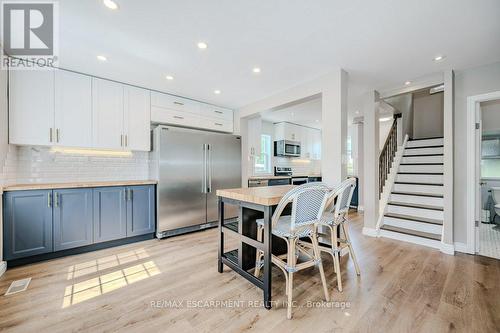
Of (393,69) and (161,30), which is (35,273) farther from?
(393,69)

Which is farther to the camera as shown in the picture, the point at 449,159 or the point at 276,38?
the point at 449,159

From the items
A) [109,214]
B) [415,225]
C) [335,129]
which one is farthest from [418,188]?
[109,214]

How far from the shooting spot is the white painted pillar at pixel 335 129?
2.71m

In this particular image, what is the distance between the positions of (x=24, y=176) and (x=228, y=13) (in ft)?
10.9

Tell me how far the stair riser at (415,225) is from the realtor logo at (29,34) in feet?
16.6

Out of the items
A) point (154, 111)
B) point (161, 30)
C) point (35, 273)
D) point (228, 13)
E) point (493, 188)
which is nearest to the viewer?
point (228, 13)

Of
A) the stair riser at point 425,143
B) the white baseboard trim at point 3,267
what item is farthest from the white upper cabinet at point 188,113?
the stair riser at point 425,143

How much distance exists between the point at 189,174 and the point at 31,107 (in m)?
2.16

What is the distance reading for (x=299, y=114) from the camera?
5230 mm

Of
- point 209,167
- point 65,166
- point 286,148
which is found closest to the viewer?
point 65,166

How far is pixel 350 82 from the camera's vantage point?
3260mm

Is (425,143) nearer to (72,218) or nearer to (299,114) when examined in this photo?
(299,114)

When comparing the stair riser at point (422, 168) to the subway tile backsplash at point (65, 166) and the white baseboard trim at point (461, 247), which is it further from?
the subway tile backsplash at point (65, 166)

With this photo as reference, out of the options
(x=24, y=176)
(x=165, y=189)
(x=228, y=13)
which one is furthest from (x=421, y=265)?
(x=24, y=176)
